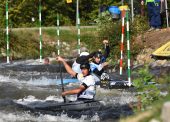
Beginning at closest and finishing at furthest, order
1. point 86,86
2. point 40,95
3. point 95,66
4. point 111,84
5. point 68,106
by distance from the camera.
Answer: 1. point 68,106
2. point 86,86
3. point 40,95
4. point 111,84
5. point 95,66

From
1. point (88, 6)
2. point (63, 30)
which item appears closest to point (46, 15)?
point (88, 6)

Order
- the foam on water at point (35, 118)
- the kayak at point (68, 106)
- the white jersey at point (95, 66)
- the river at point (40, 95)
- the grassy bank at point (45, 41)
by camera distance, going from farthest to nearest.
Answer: the grassy bank at point (45, 41) < the white jersey at point (95, 66) < the kayak at point (68, 106) < the river at point (40, 95) < the foam on water at point (35, 118)

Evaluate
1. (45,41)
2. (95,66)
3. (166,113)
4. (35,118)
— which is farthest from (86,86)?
(45,41)

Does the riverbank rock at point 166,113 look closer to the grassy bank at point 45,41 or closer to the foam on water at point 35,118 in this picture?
the foam on water at point 35,118

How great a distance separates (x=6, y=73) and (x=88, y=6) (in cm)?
1512

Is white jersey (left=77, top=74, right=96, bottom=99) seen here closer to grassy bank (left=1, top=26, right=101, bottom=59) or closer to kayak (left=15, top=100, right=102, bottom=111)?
kayak (left=15, top=100, right=102, bottom=111)

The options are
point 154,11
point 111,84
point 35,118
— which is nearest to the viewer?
point 35,118

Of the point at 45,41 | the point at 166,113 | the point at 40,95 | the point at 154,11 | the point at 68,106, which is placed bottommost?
the point at 40,95

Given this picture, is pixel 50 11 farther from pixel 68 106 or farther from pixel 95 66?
pixel 68 106

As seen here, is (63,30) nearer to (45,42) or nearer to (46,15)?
(45,42)

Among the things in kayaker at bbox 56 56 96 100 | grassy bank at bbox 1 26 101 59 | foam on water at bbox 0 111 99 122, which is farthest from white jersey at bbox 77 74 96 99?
grassy bank at bbox 1 26 101 59

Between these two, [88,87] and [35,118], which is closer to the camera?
[35,118]

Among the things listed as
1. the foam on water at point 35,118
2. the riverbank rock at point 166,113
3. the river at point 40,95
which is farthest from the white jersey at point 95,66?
the riverbank rock at point 166,113

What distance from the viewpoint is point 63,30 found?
25.7 metres
